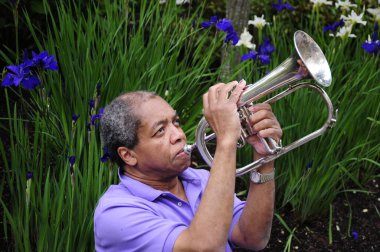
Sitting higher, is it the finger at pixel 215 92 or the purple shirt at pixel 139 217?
the finger at pixel 215 92

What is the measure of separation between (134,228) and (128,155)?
31 centimetres

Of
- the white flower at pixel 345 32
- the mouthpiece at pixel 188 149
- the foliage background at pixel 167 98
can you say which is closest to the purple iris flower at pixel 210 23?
the foliage background at pixel 167 98

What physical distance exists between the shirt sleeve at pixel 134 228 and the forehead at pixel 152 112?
272 mm

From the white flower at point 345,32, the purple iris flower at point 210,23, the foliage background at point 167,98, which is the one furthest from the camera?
the white flower at point 345,32

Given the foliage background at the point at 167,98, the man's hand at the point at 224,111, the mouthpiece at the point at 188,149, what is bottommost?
the foliage background at the point at 167,98

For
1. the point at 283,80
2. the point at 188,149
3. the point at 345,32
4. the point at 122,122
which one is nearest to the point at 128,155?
the point at 122,122

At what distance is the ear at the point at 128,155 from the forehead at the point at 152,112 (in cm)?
10

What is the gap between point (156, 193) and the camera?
6.97ft

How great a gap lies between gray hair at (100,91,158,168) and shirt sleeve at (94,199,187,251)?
0.79 ft

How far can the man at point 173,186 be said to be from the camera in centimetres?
188

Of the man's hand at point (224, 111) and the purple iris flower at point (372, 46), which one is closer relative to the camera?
the man's hand at point (224, 111)

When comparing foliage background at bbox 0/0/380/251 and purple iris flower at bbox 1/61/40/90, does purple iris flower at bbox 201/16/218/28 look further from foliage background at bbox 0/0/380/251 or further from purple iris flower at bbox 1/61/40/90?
purple iris flower at bbox 1/61/40/90

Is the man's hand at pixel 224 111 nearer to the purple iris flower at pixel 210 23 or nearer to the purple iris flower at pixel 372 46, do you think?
the purple iris flower at pixel 210 23

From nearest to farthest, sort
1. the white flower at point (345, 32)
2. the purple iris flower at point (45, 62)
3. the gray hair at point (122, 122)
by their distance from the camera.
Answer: the gray hair at point (122, 122) < the purple iris flower at point (45, 62) < the white flower at point (345, 32)
